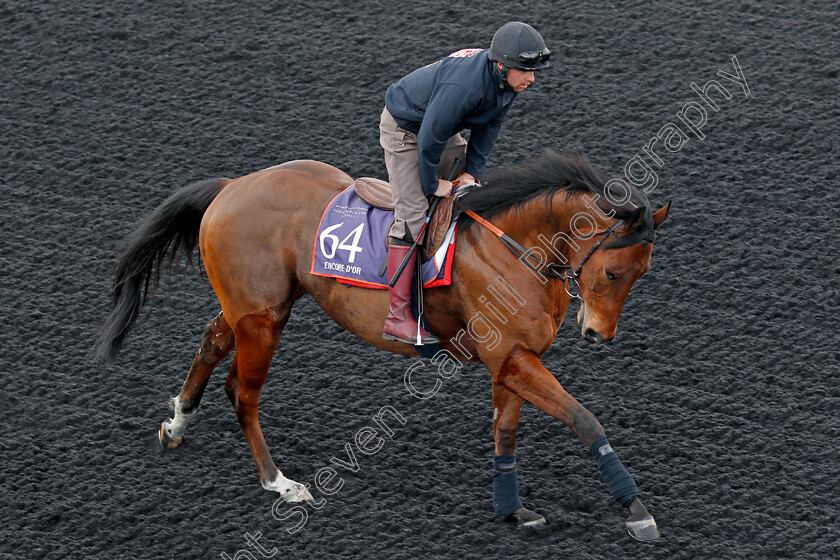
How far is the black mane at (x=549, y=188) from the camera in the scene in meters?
4.16

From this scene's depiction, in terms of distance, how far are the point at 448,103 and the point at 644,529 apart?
1.89 meters

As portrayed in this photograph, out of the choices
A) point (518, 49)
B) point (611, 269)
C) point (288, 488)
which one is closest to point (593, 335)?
point (611, 269)

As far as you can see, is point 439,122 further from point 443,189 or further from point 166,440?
point 166,440

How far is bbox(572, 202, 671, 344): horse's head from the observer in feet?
13.7

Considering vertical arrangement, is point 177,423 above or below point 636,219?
below

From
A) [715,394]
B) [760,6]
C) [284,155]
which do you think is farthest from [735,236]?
→ [284,155]

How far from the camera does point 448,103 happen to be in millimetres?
4238

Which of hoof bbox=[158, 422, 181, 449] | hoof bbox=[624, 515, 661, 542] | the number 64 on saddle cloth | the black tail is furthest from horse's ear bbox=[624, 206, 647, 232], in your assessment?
hoof bbox=[158, 422, 181, 449]

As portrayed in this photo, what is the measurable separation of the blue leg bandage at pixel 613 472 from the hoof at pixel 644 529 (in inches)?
4.3

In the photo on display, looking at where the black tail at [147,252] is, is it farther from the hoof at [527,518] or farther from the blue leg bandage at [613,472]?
the blue leg bandage at [613,472]

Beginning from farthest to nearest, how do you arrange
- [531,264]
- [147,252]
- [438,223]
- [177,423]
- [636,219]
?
[147,252] → [177,423] → [438,223] → [531,264] → [636,219]

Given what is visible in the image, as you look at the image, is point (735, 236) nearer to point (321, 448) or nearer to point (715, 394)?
point (715, 394)

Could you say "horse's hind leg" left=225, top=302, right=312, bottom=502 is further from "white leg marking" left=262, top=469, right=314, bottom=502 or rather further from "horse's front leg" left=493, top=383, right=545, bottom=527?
"horse's front leg" left=493, top=383, right=545, bottom=527

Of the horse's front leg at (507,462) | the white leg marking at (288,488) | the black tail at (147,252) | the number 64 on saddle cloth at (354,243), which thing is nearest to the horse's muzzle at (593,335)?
the horse's front leg at (507,462)
